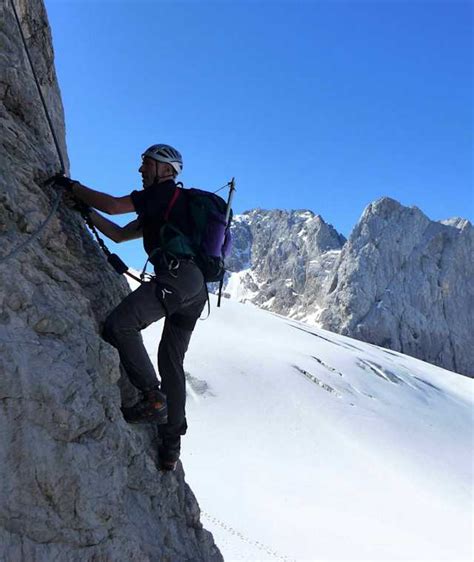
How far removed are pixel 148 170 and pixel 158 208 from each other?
609 mm

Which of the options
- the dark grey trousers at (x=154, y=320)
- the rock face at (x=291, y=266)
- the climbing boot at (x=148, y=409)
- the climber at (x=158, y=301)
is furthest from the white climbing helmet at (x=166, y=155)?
the rock face at (x=291, y=266)

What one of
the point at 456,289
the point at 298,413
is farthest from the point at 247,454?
the point at 456,289

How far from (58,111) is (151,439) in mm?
6292

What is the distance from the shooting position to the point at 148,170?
5.71 metres

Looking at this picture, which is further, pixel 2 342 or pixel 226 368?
pixel 226 368

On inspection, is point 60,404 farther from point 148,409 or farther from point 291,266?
point 291,266

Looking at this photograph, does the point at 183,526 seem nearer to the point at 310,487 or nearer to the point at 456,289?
the point at 310,487

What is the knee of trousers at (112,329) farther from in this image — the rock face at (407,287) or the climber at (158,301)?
the rock face at (407,287)

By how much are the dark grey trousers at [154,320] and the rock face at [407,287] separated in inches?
4482

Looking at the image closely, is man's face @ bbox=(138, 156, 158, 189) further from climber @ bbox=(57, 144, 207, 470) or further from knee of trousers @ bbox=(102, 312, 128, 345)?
knee of trousers @ bbox=(102, 312, 128, 345)

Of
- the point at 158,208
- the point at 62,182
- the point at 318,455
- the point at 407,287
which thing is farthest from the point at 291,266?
the point at 158,208

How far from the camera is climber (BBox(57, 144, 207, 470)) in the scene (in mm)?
5266

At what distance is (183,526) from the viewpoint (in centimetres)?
584

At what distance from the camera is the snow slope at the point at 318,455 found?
59.7 feet
